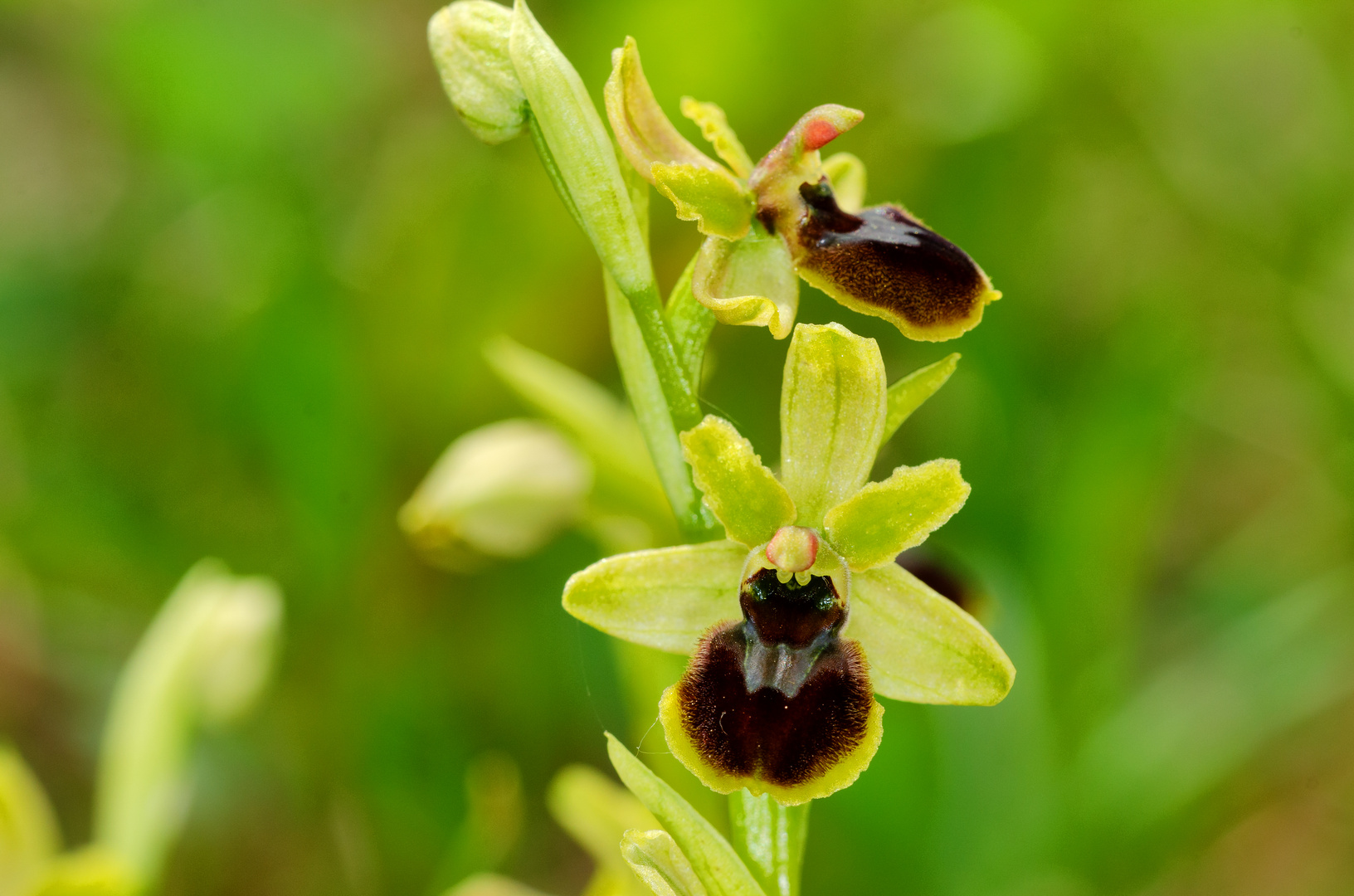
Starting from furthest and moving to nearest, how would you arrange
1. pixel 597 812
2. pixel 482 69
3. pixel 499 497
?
pixel 499 497, pixel 597 812, pixel 482 69

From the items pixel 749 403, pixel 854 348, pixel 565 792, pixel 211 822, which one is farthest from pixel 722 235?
pixel 211 822

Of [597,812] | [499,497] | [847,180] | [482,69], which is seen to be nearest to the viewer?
[482,69]

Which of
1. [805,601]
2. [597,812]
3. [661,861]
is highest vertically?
[805,601]

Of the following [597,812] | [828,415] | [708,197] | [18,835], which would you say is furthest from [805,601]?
[18,835]

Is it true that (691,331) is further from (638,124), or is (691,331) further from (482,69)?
(482,69)

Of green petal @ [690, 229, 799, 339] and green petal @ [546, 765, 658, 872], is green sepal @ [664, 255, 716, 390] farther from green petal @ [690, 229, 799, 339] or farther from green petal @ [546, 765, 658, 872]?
green petal @ [546, 765, 658, 872]

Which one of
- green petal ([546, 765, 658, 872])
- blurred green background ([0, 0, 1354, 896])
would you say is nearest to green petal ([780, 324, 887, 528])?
green petal ([546, 765, 658, 872])
